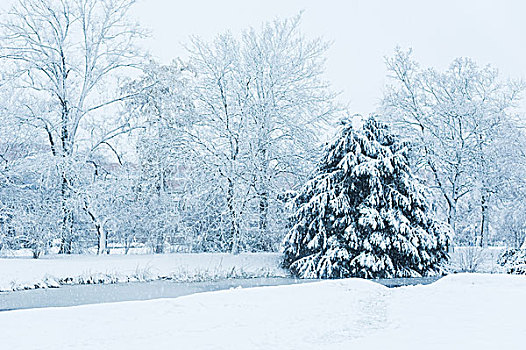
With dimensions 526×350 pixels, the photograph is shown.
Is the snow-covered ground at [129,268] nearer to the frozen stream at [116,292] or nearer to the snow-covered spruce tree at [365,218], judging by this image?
the frozen stream at [116,292]

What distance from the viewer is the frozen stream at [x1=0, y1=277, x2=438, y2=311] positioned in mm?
14562

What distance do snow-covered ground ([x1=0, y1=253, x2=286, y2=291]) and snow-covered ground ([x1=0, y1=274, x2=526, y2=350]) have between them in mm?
8872

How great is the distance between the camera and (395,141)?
20844 millimetres

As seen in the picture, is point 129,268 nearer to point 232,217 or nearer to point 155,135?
point 232,217

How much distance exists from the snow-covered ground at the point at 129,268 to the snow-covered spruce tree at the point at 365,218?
1.63 meters

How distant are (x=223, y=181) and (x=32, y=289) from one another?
296 inches

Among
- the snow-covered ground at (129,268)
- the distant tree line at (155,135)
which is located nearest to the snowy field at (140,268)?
the snow-covered ground at (129,268)

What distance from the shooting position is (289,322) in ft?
29.8

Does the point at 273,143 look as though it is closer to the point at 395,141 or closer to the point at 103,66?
the point at 395,141

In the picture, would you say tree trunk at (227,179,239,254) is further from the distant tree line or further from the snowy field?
the snowy field

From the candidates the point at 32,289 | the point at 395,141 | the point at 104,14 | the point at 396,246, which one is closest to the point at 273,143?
the point at 395,141

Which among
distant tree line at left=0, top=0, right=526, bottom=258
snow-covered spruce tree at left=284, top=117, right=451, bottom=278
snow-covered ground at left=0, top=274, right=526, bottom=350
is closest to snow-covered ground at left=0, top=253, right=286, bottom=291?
distant tree line at left=0, top=0, right=526, bottom=258

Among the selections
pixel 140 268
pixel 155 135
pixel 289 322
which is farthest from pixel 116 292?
pixel 289 322

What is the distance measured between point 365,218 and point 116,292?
795cm
